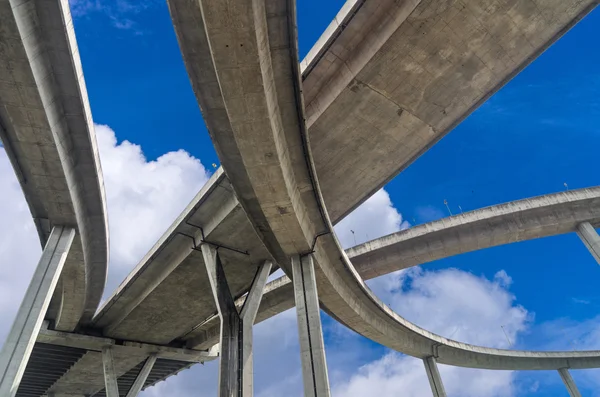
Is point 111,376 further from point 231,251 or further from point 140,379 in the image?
point 231,251

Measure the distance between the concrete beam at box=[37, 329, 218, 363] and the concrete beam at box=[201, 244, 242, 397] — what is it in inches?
→ 648

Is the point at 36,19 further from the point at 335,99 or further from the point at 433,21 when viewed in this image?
the point at 433,21

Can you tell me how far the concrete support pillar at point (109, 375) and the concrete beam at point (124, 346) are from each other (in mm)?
592

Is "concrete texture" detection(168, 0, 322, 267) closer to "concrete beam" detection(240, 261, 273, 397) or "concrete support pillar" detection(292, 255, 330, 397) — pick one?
"concrete support pillar" detection(292, 255, 330, 397)

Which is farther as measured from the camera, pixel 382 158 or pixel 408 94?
pixel 382 158

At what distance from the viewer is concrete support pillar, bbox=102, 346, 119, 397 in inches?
1123

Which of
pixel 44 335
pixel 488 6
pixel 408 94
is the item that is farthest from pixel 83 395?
pixel 488 6

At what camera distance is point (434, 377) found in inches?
1353

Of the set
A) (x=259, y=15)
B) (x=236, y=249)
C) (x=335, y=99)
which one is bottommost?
(x=259, y=15)

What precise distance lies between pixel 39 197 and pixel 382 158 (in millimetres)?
15548

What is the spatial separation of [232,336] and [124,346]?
18.1m

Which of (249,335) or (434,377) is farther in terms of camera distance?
(434,377)

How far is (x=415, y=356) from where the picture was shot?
117 ft

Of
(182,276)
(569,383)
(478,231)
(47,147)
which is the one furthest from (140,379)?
(569,383)
